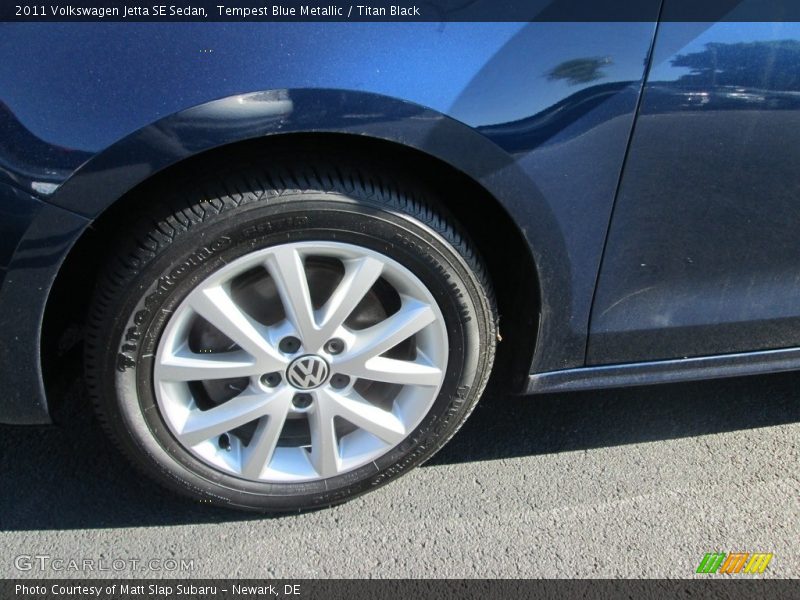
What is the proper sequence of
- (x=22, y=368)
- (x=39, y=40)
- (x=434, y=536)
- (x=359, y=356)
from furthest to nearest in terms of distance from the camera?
(x=434, y=536)
(x=359, y=356)
(x=22, y=368)
(x=39, y=40)

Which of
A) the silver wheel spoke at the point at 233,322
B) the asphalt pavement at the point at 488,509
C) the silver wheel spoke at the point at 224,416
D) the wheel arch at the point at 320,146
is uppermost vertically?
the wheel arch at the point at 320,146

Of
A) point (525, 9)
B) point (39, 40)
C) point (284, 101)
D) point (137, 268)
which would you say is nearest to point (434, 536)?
point (137, 268)

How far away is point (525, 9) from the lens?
164 centimetres

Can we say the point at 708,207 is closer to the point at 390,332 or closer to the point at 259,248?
the point at 390,332

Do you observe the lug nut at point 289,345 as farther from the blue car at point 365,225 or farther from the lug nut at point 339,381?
the lug nut at point 339,381

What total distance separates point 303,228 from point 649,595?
1.18 meters

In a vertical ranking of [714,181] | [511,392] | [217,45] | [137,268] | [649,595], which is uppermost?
[217,45]

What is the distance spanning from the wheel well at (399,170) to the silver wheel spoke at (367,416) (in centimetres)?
34

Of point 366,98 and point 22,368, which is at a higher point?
point 366,98

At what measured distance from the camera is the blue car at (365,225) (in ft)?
5.14

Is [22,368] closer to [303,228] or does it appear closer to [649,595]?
[303,228]

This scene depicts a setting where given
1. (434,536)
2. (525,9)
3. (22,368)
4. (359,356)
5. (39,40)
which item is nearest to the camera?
(39,40)

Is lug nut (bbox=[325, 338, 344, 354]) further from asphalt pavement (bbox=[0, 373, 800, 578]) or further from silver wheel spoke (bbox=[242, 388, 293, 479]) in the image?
asphalt pavement (bbox=[0, 373, 800, 578])

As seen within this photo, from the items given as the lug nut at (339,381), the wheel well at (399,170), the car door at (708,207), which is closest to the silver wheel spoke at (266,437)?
the lug nut at (339,381)
